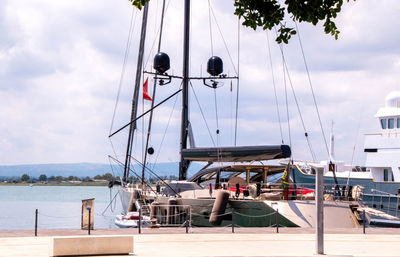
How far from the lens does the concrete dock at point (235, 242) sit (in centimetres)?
1642

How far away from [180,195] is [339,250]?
15721mm

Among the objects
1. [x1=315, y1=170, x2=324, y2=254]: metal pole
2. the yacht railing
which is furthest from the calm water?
the yacht railing

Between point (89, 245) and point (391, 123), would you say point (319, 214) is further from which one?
point (391, 123)

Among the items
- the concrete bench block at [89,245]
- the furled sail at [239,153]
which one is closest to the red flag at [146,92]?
the furled sail at [239,153]

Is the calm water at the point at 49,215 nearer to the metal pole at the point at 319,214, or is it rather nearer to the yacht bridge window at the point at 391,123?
the metal pole at the point at 319,214

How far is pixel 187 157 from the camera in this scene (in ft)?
116

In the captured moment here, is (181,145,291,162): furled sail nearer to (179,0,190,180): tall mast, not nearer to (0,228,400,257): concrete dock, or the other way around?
(179,0,190,180): tall mast

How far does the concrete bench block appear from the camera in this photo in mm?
15328

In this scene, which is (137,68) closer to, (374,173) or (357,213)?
(374,173)

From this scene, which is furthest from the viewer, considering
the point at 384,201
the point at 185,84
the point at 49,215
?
the point at 49,215

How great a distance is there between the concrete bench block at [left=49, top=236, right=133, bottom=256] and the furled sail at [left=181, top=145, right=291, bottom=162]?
15.3m

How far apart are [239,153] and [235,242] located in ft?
41.6

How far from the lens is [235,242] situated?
19234 millimetres

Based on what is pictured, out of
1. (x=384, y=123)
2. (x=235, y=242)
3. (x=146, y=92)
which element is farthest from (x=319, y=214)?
(x=384, y=123)
